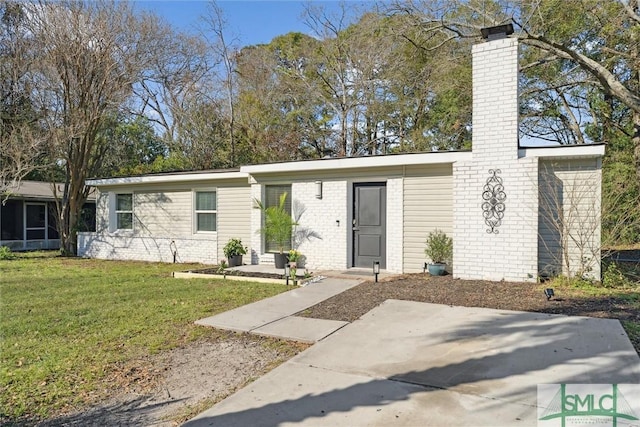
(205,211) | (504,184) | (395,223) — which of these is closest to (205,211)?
(205,211)

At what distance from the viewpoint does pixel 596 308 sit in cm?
542

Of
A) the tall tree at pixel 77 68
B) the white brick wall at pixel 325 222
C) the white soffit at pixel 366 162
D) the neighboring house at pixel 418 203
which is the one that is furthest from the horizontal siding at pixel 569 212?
the tall tree at pixel 77 68

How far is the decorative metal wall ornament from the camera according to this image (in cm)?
745

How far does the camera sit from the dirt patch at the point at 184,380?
116 inches

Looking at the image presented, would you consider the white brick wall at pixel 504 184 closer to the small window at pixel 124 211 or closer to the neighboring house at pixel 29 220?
the small window at pixel 124 211

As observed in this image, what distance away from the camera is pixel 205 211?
40.2 ft

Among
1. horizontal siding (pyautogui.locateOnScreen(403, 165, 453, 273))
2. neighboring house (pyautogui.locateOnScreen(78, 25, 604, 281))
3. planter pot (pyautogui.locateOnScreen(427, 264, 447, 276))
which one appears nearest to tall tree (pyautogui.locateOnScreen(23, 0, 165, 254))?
neighboring house (pyautogui.locateOnScreen(78, 25, 604, 281))

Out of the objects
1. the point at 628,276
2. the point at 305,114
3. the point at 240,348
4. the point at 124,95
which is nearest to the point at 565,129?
the point at 305,114

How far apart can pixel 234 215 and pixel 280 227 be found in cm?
222

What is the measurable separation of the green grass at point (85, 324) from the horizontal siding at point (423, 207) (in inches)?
122

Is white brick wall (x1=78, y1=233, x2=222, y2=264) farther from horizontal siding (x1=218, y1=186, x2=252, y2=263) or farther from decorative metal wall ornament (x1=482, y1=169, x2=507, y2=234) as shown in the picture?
decorative metal wall ornament (x1=482, y1=169, x2=507, y2=234)

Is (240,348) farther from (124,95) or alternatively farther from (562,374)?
(124,95)

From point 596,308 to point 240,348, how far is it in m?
4.67

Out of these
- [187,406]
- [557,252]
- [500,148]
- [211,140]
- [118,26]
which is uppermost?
[118,26]
